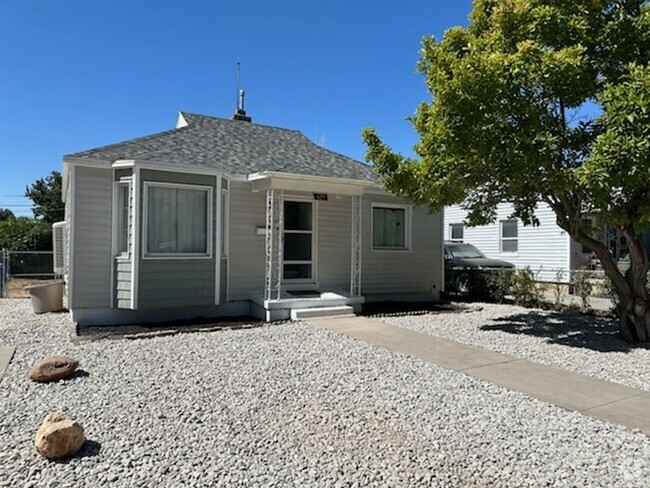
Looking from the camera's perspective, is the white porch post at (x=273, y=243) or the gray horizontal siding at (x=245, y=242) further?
the gray horizontal siding at (x=245, y=242)

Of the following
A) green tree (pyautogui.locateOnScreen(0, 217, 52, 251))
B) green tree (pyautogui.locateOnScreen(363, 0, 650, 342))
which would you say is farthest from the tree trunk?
green tree (pyautogui.locateOnScreen(0, 217, 52, 251))

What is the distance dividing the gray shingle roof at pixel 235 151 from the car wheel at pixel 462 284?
432 centimetres

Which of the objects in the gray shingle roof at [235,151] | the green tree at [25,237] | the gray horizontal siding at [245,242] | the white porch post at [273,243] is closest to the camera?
the gray shingle roof at [235,151]

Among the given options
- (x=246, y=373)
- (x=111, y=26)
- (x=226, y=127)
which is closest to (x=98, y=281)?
(x=246, y=373)

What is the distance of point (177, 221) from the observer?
29.1ft

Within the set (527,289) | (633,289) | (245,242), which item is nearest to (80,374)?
(245,242)

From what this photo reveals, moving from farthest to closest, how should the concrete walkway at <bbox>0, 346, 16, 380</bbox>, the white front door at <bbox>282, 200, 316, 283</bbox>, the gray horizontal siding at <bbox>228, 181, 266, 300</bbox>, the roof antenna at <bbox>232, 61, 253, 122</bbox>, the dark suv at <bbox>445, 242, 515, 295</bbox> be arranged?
1. the roof antenna at <bbox>232, 61, 253, 122</bbox>
2. the dark suv at <bbox>445, 242, 515, 295</bbox>
3. the white front door at <bbox>282, 200, 316, 283</bbox>
4. the gray horizontal siding at <bbox>228, 181, 266, 300</bbox>
5. the concrete walkway at <bbox>0, 346, 16, 380</bbox>

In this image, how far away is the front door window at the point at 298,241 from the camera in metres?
10.7

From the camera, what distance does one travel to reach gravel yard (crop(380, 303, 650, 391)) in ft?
20.1

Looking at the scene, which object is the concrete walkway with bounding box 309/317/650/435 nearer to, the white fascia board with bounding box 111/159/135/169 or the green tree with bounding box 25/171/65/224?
the white fascia board with bounding box 111/159/135/169

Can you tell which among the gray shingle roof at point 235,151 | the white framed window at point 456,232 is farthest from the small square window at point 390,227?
the white framed window at point 456,232

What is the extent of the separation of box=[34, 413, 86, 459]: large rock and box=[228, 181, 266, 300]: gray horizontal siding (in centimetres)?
647

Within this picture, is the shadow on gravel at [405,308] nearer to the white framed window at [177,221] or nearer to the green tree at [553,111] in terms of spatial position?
the green tree at [553,111]

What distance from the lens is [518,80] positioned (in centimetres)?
669
